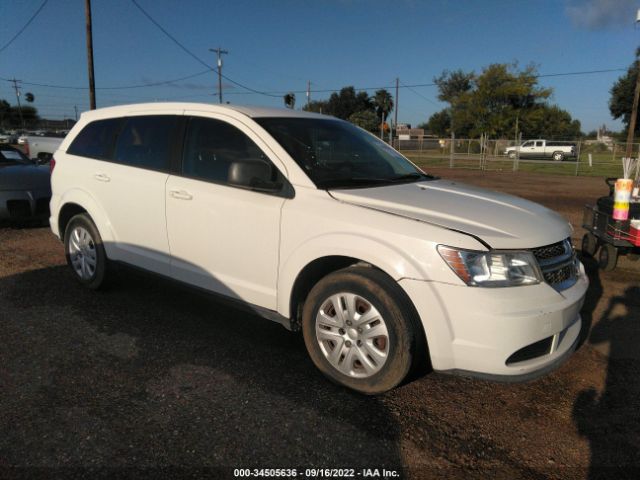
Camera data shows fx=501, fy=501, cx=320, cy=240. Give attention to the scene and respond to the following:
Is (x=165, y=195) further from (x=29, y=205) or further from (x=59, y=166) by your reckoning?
(x=29, y=205)

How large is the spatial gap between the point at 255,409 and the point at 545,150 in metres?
38.1

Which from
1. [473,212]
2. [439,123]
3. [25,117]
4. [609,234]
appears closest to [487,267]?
[473,212]

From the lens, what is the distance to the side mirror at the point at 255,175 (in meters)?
3.28

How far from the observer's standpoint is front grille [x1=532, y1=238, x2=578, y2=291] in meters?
2.83

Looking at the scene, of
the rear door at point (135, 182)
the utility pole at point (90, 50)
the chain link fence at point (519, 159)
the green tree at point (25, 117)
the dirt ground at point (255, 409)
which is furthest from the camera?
the green tree at point (25, 117)

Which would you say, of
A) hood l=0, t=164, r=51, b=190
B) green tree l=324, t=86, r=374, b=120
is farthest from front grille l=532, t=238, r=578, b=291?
green tree l=324, t=86, r=374, b=120

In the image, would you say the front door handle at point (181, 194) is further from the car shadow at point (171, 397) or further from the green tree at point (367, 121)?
the green tree at point (367, 121)

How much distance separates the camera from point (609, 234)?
235 inches

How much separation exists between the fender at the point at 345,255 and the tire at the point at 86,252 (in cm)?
222

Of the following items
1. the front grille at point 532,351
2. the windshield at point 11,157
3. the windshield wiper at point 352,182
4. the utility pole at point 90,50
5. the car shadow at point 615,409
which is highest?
the utility pole at point 90,50

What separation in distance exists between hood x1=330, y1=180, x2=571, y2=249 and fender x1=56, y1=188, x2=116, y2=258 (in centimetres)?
238

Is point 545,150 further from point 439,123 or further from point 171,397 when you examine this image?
point 439,123

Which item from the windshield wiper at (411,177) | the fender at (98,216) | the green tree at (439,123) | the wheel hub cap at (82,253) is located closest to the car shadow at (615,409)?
the windshield wiper at (411,177)

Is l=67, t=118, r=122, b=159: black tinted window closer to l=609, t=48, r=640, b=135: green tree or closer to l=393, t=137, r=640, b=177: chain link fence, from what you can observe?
l=393, t=137, r=640, b=177: chain link fence
